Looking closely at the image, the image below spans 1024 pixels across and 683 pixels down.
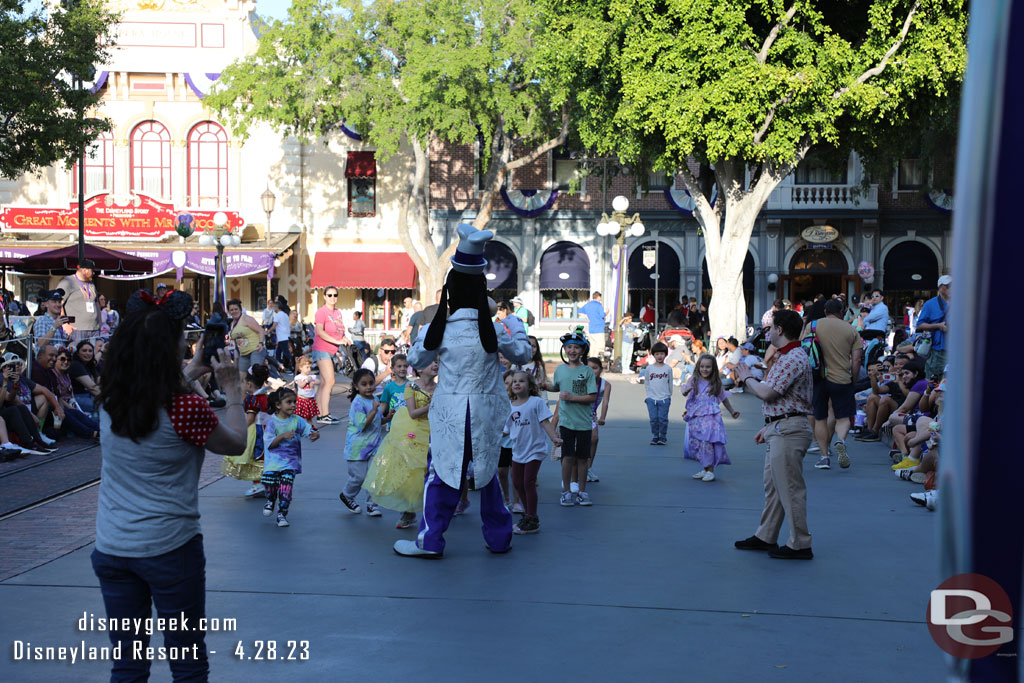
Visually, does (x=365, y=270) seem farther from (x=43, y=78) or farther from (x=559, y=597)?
(x=559, y=597)

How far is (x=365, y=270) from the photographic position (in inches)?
1347

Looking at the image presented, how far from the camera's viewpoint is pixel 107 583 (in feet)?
11.2

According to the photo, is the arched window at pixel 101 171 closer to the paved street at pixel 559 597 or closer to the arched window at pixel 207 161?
the arched window at pixel 207 161

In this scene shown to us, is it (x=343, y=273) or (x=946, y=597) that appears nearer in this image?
(x=946, y=597)

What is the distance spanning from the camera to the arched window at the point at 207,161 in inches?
1353

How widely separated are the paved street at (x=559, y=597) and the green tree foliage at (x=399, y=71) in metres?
19.6

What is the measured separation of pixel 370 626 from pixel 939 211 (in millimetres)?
32749

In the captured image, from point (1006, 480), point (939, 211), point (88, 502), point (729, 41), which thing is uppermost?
point (729, 41)

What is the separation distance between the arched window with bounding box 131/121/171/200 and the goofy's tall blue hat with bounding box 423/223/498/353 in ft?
97.9

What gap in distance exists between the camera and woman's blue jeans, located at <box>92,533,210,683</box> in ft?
11.1

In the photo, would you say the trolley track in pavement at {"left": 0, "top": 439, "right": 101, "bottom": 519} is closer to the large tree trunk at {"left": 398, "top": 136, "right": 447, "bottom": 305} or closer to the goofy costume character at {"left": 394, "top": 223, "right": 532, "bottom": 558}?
the goofy costume character at {"left": 394, "top": 223, "right": 532, "bottom": 558}

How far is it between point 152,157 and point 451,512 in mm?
30816

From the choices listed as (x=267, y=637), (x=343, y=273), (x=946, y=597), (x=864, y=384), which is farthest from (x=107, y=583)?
(x=343, y=273)

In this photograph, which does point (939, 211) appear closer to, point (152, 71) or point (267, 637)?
point (152, 71)
